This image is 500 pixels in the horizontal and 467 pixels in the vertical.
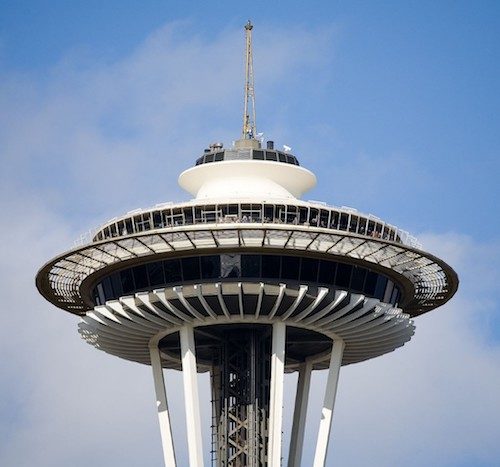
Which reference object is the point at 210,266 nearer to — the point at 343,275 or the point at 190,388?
the point at 343,275

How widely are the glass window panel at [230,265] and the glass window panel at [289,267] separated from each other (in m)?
2.84

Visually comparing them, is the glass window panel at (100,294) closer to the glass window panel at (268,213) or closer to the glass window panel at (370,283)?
the glass window panel at (268,213)

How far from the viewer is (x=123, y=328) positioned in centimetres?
10788

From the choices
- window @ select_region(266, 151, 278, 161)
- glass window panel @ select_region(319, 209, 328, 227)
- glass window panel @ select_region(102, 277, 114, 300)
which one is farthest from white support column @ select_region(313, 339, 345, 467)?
glass window panel @ select_region(102, 277, 114, 300)

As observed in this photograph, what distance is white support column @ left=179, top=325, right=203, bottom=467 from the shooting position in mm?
106375

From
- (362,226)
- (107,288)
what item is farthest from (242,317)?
(362,226)

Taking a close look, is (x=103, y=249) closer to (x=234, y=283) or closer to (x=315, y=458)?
(x=234, y=283)

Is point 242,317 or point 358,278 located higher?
point 358,278

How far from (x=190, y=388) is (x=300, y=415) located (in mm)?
12289

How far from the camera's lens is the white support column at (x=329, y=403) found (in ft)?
358

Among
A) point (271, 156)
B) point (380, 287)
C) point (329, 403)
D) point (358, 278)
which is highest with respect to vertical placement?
point (271, 156)

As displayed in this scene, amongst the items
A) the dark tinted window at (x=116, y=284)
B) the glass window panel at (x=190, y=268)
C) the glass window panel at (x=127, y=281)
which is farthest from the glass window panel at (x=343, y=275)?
the dark tinted window at (x=116, y=284)

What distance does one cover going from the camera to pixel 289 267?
103m

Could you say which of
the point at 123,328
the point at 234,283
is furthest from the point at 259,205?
the point at 123,328
